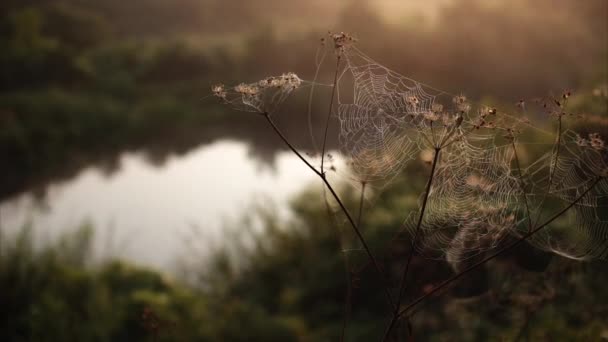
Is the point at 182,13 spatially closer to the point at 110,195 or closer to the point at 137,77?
the point at 137,77

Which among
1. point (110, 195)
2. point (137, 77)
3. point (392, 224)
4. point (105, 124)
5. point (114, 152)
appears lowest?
point (392, 224)

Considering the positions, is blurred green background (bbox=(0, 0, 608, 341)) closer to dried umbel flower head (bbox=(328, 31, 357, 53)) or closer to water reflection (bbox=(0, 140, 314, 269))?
water reflection (bbox=(0, 140, 314, 269))

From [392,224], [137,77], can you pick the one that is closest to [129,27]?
[137,77]

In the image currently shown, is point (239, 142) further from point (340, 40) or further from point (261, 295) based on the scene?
point (340, 40)

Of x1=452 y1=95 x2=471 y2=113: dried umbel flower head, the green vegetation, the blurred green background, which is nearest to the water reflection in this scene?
the blurred green background

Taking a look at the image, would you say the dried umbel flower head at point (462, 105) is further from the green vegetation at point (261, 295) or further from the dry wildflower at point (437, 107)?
the green vegetation at point (261, 295)

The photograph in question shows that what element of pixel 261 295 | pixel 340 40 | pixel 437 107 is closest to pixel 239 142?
→ pixel 261 295
